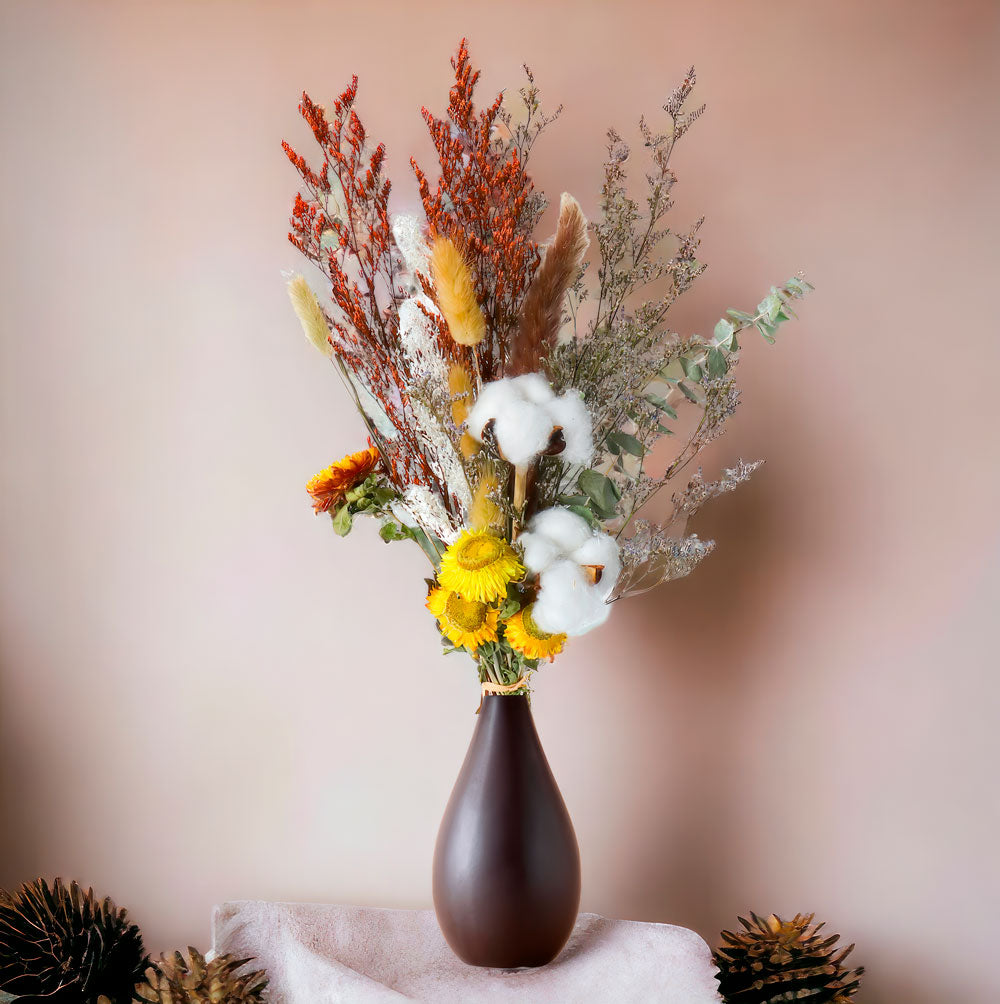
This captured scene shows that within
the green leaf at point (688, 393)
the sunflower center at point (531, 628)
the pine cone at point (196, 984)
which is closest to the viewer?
the pine cone at point (196, 984)

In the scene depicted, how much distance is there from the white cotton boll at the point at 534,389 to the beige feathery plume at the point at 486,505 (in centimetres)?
9

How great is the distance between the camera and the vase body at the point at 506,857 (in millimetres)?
984

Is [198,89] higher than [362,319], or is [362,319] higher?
[198,89]

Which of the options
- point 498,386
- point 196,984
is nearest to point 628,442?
point 498,386

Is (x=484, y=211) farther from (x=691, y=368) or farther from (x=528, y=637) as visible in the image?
(x=528, y=637)

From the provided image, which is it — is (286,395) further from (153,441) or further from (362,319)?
(362,319)

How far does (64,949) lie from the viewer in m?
0.92

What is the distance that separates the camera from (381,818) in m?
1.27

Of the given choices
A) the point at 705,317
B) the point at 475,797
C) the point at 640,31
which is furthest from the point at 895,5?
the point at 475,797

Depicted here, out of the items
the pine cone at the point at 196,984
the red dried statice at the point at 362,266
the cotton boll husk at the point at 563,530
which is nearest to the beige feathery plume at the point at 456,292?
the red dried statice at the point at 362,266

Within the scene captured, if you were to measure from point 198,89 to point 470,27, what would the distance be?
404mm

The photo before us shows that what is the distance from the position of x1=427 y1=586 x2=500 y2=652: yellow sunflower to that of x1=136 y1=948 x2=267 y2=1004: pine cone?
1.35ft

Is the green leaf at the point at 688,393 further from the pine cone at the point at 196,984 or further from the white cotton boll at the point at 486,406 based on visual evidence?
the pine cone at the point at 196,984

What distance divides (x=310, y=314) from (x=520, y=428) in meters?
0.29
